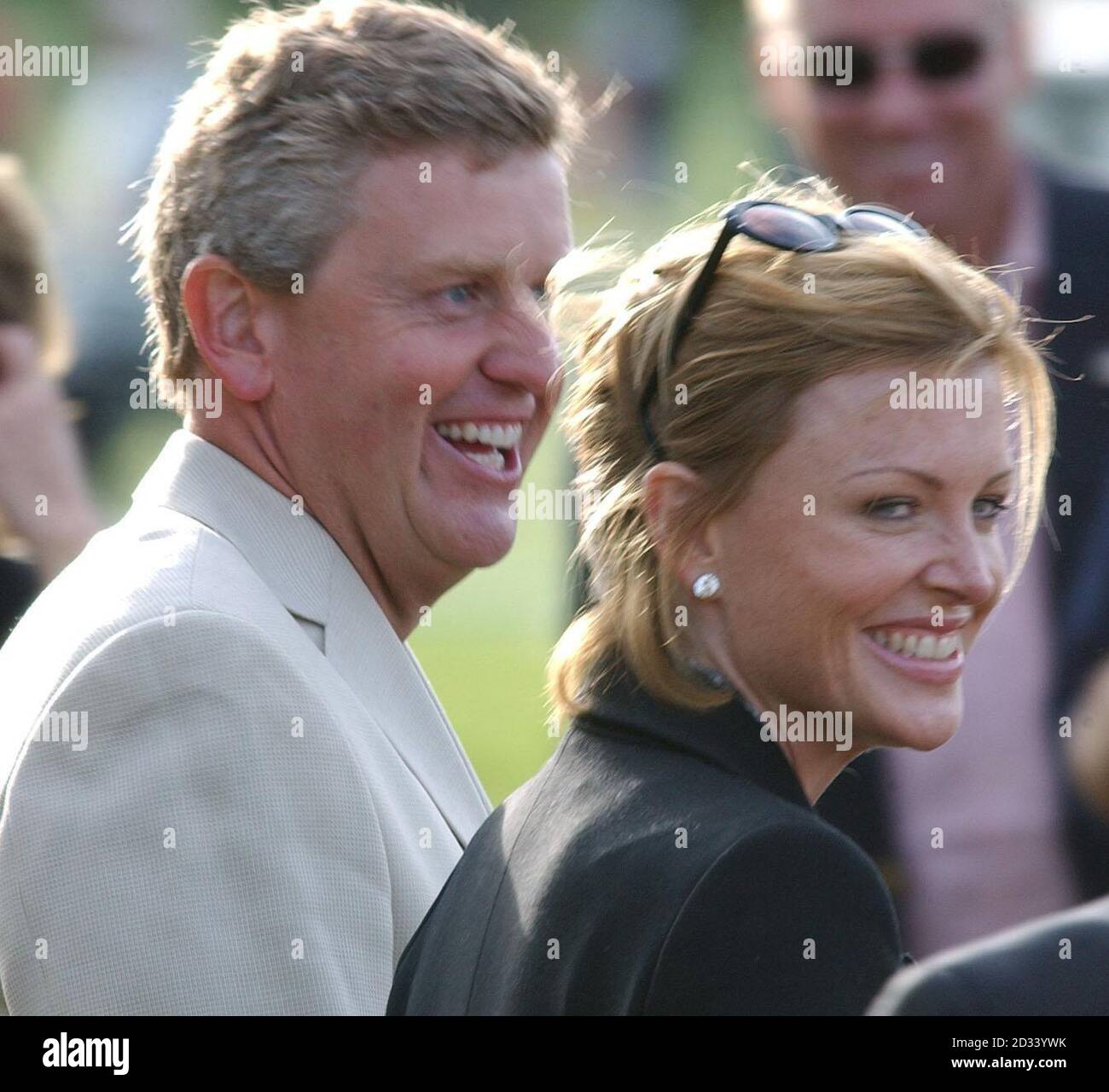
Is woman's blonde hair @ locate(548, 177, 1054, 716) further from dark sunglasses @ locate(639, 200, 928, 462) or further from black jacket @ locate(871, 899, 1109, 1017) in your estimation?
black jacket @ locate(871, 899, 1109, 1017)

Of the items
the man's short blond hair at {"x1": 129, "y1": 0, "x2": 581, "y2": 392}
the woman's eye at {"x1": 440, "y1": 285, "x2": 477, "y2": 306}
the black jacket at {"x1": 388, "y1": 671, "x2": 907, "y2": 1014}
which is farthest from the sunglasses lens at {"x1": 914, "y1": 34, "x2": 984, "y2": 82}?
the black jacket at {"x1": 388, "y1": 671, "x2": 907, "y2": 1014}

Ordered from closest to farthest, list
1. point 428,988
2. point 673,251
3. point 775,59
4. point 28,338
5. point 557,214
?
point 428,988, point 673,251, point 557,214, point 775,59, point 28,338

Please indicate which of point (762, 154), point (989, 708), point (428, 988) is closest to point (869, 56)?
point (762, 154)

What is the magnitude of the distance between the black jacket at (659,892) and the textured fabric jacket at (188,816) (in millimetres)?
185

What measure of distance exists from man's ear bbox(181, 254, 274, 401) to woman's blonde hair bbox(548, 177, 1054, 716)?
1.91ft

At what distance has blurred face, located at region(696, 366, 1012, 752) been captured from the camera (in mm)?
1742

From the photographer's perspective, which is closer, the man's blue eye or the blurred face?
the blurred face

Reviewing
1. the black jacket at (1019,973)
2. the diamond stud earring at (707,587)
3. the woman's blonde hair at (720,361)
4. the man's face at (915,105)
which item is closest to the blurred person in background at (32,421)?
the man's face at (915,105)

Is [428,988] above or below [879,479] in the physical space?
below

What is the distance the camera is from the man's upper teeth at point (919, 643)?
1815 millimetres

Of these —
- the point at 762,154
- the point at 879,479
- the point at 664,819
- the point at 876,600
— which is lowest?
the point at 664,819
